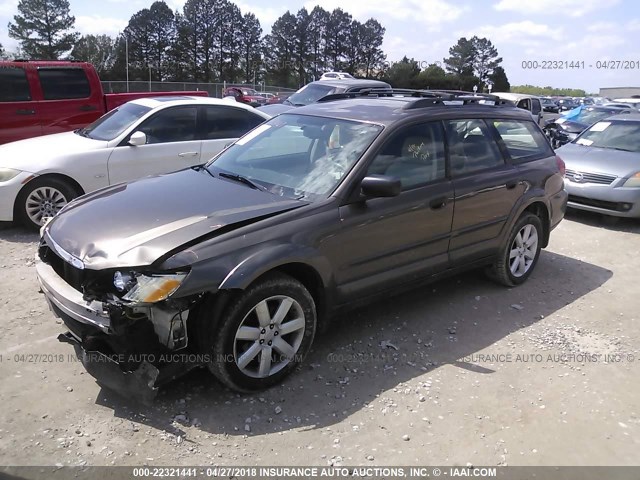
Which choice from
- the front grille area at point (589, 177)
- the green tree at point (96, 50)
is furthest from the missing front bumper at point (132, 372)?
the green tree at point (96, 50)

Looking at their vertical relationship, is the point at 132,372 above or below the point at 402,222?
below

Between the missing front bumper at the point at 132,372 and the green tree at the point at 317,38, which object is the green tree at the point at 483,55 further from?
the missing front bumper at the point at 132,372

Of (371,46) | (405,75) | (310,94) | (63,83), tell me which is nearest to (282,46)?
(371,46)

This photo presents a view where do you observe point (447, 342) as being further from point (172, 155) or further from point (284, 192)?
point (172, 155)

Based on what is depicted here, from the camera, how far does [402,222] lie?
13.0 feet

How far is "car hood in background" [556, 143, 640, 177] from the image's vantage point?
8.00m

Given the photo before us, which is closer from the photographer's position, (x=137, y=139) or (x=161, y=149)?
(x=137, y=139)

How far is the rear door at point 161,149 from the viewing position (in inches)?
260

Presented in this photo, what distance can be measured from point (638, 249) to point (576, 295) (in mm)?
2362

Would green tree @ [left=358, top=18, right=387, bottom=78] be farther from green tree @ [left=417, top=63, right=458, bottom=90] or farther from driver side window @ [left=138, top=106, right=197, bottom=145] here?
driver side window @ [left=138, top=106, right=197, bottom=145]

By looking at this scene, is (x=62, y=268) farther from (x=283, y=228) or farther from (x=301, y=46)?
(x=301, y=46)

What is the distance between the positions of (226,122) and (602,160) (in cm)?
580

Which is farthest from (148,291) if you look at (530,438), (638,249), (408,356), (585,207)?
(585,207)

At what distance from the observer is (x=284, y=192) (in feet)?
12.2
